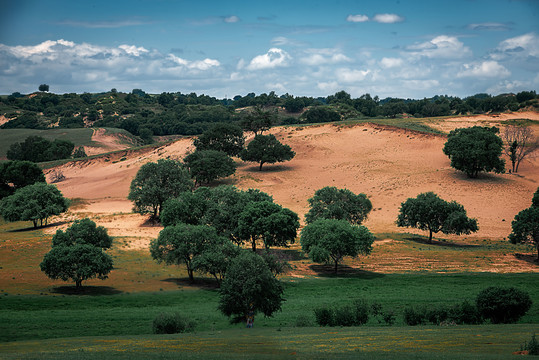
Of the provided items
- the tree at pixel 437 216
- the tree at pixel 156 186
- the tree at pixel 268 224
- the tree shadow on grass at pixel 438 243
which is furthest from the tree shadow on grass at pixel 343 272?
the tree at pixel 156 186

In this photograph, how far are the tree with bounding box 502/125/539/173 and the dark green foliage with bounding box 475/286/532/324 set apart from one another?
79.6 metres

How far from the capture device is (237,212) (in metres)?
65.8

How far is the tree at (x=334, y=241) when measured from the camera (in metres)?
56.2

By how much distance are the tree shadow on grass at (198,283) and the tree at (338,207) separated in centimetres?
1940

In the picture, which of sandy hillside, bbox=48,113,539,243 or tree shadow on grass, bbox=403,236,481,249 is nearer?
tree shadow on grass, bbox=403,236,481,249

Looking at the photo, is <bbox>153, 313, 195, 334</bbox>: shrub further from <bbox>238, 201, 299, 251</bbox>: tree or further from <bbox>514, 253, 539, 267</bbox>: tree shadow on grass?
<bbox>514, 253, 539, 267</bbox>: tree shadow on grass

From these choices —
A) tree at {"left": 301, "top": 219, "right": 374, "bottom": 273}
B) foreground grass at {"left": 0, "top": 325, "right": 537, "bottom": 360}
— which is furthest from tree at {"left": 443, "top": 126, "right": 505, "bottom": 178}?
foreground grass at {"left": 0, "top": 325, "right": 537, "bottom": 360}

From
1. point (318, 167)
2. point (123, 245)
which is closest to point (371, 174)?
point (318, 167)

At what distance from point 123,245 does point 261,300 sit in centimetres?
3459

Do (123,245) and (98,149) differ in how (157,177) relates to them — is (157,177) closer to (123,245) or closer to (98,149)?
(123,245)

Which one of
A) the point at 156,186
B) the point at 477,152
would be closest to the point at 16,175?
the point at 156,186

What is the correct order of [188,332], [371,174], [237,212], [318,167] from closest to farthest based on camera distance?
1. [188,332]
2. [237,212]
3. [371,174]
4. [318,167]

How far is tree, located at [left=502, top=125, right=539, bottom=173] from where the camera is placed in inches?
4336

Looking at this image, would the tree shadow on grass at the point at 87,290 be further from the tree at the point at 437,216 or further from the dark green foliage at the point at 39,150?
the dark green foliage at the point at 39,150
